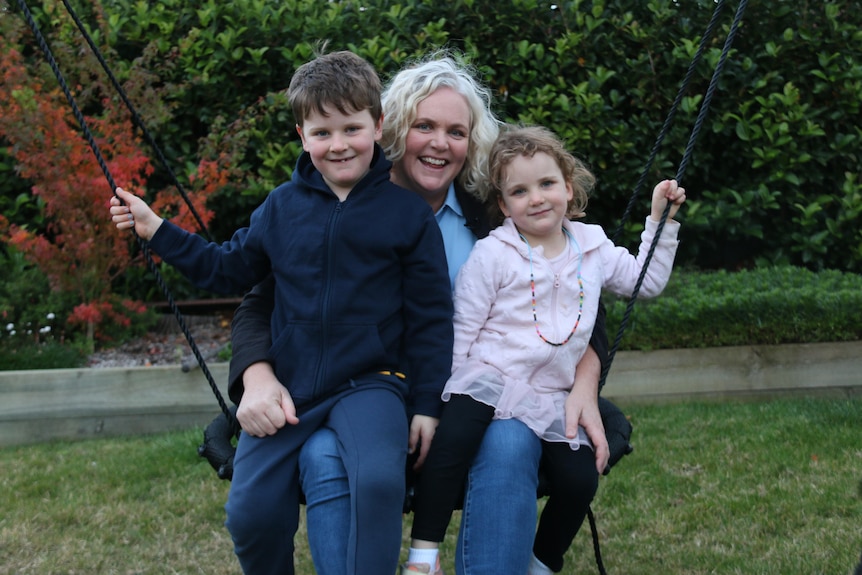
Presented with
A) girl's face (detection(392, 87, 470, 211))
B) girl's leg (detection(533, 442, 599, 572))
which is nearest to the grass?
girl's leg (detection(533, 442, 599, 572))

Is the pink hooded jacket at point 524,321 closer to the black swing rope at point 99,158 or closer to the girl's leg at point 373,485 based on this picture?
the girl's leg at point 373,485

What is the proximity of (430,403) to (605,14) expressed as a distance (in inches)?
140

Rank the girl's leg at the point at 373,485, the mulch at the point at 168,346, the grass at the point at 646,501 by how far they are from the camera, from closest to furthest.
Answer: the girl's leg at the point at 373,485
the grass at the point at 646,501
the mulch at the point at 168,346

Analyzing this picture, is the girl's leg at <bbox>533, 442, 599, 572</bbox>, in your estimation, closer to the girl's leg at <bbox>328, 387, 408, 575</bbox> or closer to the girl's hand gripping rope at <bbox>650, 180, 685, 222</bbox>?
the girl's leg at <bbox>328, 387, 408, 575</bbox>

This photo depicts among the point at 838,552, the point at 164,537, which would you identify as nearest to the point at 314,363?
the point at 164,537

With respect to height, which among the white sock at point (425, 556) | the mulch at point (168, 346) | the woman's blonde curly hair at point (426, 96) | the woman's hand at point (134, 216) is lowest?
the mulch at point (168, 346)

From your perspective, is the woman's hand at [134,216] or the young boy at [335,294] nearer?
the young boy at [335,294]

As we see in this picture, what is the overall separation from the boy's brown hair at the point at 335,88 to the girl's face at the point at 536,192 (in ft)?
1.33

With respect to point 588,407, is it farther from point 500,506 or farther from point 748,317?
point 748,317

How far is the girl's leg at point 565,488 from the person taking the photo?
2.21m

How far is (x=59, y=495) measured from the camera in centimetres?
364

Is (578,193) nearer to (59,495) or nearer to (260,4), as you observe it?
(59,495)

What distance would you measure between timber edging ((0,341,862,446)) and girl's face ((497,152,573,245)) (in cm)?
214

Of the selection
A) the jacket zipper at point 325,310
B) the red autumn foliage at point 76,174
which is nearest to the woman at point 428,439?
the jacket zipper at point 325,310
